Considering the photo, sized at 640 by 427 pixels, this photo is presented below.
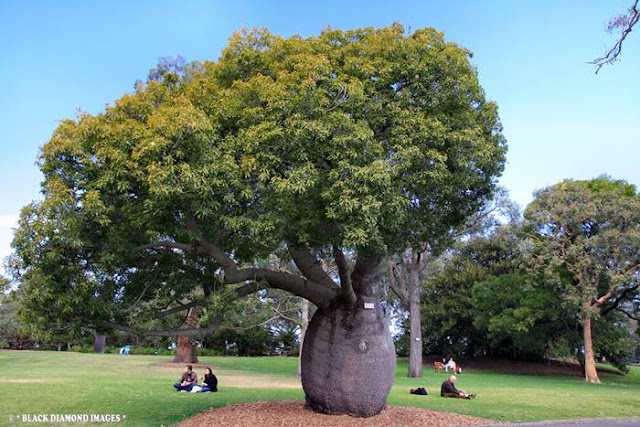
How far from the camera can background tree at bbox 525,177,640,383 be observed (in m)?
29.2

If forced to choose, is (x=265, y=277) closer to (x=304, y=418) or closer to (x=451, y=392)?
(x=304, y=418)

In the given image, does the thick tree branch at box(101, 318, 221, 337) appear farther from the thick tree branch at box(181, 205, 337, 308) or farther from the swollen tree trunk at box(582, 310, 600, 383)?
the swollen tree trunk at box(582, 310, 600, 383)

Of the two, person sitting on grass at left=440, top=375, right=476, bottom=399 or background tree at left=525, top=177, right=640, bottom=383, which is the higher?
background tree at left=525, top=177, right=640, bottom=383

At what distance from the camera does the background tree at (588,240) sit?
2925 centimetres

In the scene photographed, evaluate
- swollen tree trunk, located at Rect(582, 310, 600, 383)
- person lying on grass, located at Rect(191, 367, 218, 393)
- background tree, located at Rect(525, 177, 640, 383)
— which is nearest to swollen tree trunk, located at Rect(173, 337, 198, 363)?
person lying on grass, located at Rect(191, 367, 218, 393)

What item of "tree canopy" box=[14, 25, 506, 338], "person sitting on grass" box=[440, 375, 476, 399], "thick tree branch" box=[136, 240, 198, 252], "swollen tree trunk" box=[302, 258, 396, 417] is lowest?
"person sitting on grass" box=[440, 375, 476, 399]

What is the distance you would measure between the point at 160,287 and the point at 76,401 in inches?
163

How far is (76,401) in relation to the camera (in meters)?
14.1

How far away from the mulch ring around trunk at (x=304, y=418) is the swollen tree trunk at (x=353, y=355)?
1.12 ft

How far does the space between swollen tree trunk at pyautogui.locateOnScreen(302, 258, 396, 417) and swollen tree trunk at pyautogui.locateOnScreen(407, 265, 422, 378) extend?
750 inches

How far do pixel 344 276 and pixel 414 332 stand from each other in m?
21.4

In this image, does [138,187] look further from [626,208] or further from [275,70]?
[626,208]

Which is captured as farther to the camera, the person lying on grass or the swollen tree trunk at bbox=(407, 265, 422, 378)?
the swollen tree trunk at bbox=(407, 265, 422, 378)

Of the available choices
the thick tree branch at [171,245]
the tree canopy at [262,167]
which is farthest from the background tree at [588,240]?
the thick tree branch at [171,245]
